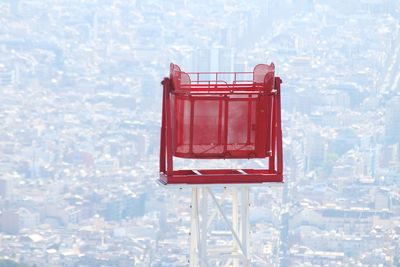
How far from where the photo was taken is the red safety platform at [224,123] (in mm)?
6578

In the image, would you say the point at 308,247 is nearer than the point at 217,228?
No

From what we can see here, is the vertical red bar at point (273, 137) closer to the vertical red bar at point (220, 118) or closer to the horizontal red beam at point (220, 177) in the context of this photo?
the horizontal red beam at point (220, 177)

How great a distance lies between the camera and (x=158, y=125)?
6072 cm

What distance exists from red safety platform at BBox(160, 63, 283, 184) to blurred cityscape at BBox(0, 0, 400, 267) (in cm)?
3712

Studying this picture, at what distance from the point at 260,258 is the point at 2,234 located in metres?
9.22

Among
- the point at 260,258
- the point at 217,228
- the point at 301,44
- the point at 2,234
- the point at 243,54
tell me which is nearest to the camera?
the point at 217,228

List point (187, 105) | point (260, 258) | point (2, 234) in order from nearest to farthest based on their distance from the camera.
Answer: point (187, 105), point (260, 258), point (2, 234)

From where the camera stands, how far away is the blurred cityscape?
169 feet

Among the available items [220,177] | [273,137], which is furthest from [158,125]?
[220,177]

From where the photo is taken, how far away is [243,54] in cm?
6397

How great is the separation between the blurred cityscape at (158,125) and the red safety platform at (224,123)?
3712cm

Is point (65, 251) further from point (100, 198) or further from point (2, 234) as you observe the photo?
point (100, 198)

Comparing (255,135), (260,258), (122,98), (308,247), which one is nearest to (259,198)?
(308,247)

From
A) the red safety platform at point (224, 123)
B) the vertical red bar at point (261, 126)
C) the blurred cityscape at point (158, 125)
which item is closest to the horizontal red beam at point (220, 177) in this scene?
the red safety platform at point (224, 123)
